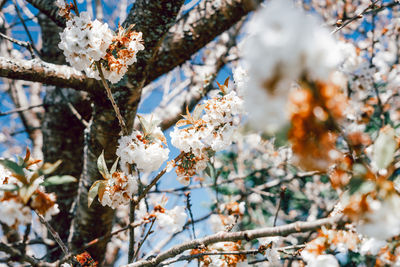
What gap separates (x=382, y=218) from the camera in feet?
1.18

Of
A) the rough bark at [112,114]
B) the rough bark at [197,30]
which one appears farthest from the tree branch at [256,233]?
the rough bark at [197,30]

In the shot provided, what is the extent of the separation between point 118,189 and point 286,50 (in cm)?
59

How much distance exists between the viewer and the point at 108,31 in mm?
717

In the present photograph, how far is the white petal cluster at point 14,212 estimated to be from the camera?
45 centimetres

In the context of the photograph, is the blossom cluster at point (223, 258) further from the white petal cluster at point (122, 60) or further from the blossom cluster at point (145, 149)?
the white petal cluster at point (122, 60)

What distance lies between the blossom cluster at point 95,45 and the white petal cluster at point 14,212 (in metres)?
0.39

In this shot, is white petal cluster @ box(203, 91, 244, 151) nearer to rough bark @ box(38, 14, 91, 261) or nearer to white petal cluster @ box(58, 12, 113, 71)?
white petal cluster @ box(58, 12, 113, 71)

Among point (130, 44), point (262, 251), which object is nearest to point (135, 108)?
point (130, 44)

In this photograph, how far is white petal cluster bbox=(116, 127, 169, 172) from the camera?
2.42ft

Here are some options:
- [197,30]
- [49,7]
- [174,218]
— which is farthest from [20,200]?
[197,30]

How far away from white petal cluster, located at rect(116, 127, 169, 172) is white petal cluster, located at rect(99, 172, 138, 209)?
5 centimetres

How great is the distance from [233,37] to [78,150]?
152cm

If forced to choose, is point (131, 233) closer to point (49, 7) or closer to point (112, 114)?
point (112, 114)

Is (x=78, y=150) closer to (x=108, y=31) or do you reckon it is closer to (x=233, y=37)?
(x=108, y=31)
